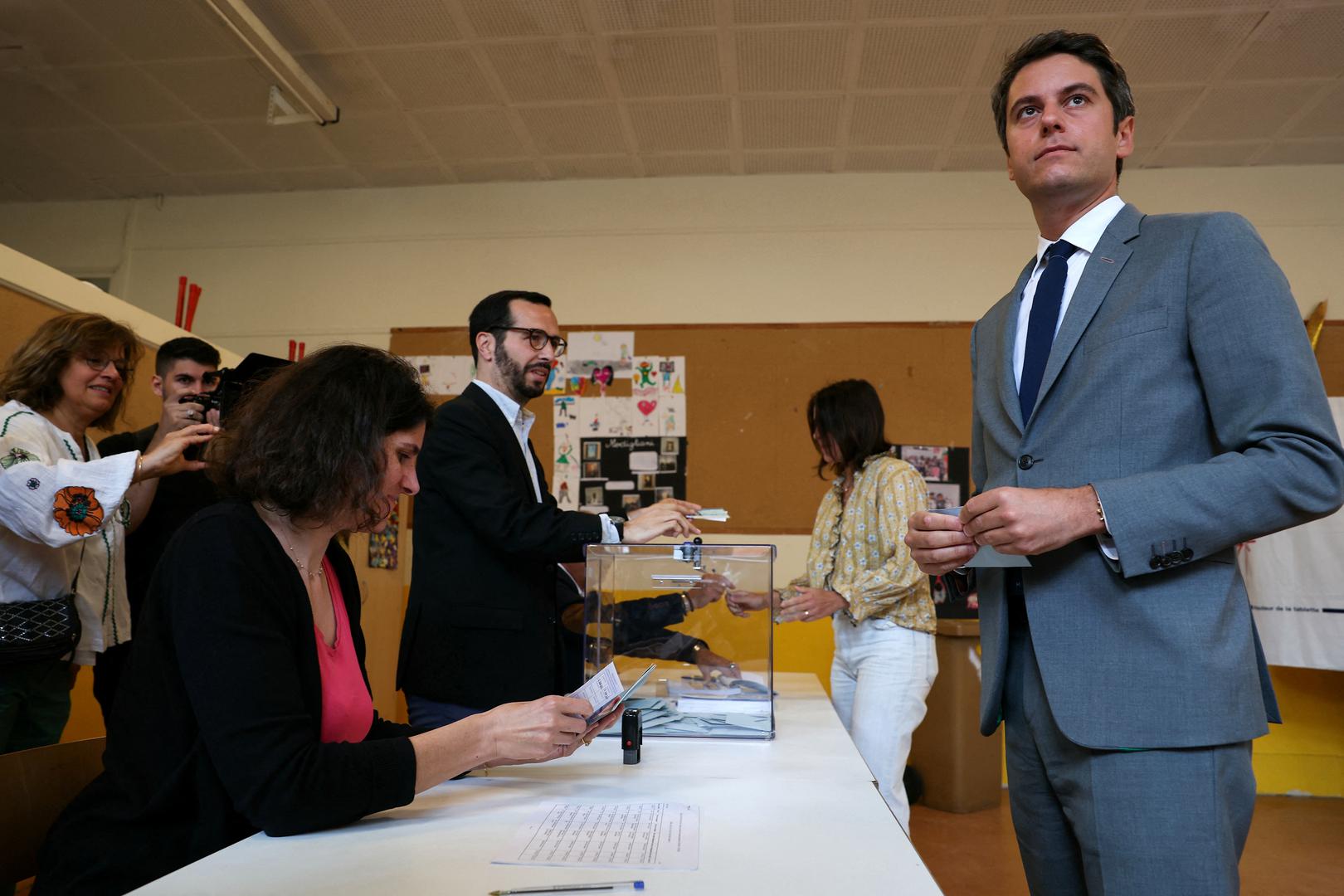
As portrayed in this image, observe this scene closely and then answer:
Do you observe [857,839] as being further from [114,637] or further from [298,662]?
[114,637]

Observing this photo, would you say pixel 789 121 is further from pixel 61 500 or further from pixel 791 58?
pixel 61 500

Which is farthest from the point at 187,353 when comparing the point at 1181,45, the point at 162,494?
the point at 1181,45

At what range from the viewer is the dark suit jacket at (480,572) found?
2045mm

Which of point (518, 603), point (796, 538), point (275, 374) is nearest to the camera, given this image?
point (275, 374)

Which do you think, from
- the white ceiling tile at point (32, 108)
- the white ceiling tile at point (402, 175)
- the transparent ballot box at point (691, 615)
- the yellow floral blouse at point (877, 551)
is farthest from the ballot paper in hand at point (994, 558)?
the white ceiling tile at point (32, 108)

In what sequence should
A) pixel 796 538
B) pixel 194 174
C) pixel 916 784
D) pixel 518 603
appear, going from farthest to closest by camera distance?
pixel 194 174
pixel 796 538
pixel 916 784
pixel 518 603

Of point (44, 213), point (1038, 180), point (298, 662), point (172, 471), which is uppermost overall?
point (44, 213)

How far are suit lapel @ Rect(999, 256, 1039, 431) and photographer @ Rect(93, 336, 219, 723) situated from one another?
6.91ft

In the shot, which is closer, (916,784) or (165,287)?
(916,784)

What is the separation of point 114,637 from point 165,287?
3505 millimetres

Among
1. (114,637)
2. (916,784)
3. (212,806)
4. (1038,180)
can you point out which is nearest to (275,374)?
(212,806)

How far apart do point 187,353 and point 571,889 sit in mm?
2623

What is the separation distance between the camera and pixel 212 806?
1078mm

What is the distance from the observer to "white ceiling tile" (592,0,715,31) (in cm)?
354
